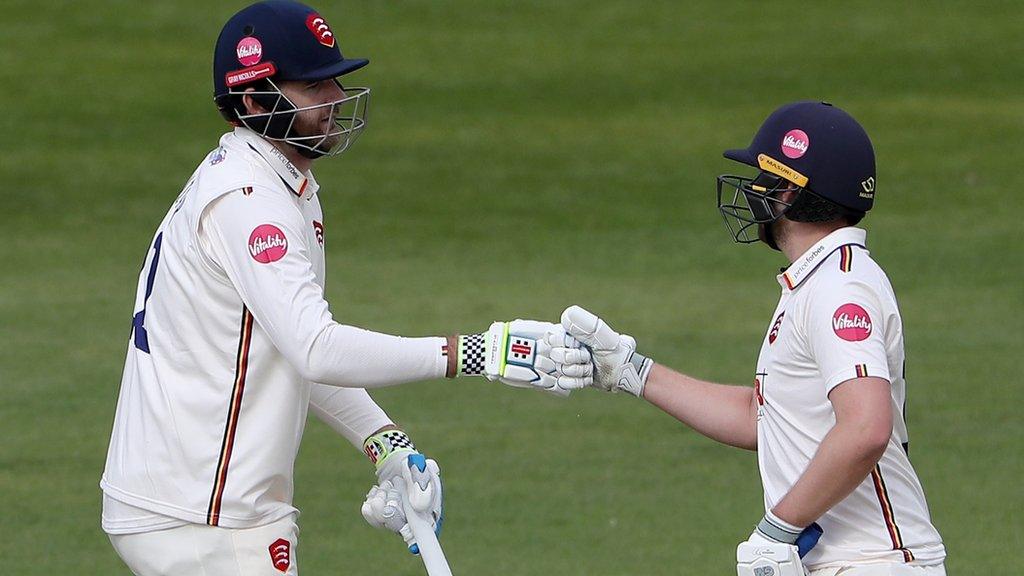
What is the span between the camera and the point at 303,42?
17.5 feet

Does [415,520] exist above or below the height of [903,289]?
above

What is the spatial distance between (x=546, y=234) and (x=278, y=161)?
11.1 meters

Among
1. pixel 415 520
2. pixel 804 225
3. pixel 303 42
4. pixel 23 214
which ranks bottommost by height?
pixel 23 214

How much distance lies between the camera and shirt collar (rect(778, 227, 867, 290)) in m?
5.18

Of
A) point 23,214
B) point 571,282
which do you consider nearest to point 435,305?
point 571,282

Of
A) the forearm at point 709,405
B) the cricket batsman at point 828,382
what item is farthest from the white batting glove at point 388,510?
the cricket batsman at point 828,382

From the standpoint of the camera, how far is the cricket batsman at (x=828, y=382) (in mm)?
4836

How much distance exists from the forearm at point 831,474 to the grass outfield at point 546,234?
3.57 meters

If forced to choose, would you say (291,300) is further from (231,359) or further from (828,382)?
(828,382)

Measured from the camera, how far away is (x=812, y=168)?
17.3 feet

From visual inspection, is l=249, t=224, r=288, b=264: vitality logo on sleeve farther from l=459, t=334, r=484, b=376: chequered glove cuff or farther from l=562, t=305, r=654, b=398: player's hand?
l=562, t=305, r=654, b=398: player's hand

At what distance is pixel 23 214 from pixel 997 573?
1177cm

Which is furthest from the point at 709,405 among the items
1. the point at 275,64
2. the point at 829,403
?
the point at 275,64

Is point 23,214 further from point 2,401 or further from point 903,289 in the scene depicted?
point 903,289
